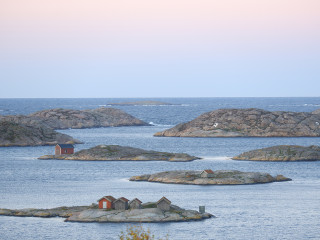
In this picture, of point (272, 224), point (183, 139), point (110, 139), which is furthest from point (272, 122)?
point (272, 224)

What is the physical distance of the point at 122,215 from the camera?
64500mm

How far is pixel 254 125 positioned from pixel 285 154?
209ft

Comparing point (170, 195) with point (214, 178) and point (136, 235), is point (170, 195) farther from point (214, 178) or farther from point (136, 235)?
point (136, 235)

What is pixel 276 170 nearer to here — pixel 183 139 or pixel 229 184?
pixel 229 184

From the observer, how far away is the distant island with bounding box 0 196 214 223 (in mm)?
64312

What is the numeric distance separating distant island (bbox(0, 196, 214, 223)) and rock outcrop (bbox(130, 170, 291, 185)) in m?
24.4

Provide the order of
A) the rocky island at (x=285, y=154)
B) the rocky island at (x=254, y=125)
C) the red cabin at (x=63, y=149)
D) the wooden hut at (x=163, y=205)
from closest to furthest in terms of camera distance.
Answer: the wooden hut at (x=163, y=205) → the rocky island at (x=285, y=154) → the red cabin at (x=63, y=149) → the rocky island at (x=254, y=125)

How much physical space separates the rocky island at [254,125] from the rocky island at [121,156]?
57.3 meters

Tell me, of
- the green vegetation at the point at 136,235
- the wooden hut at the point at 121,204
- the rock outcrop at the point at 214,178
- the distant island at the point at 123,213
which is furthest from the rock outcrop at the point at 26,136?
the green vegetation at the point at 136,235

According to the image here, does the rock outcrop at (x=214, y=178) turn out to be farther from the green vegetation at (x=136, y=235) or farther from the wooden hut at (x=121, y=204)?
the green vegetation at (x=136, y=235)

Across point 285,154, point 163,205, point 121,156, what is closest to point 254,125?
point 285,154

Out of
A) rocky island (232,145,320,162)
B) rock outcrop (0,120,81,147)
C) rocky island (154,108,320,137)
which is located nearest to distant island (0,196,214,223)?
rocky island (232,145,320,162)

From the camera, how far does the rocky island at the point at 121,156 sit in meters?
125

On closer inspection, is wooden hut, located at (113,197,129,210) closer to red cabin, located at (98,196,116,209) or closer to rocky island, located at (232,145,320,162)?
red cabin, located at (98,196,116,209)
